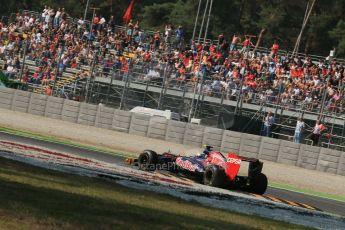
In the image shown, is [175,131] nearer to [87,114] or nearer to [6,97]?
[87,114]

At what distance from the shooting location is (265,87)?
29203 mm

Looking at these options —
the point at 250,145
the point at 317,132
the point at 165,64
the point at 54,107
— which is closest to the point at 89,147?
the point at 54,107

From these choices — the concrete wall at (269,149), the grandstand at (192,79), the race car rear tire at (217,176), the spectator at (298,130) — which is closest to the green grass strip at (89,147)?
the concrete wall at (269,149)

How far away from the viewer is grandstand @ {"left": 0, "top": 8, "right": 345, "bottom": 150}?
2747cm

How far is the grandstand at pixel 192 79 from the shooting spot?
2747 centimetres

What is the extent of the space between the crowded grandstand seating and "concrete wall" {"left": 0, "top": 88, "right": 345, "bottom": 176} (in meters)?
1.50

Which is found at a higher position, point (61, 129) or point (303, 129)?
point (303, 129)

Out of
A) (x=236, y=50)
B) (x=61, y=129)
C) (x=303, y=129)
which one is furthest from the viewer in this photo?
(x=236, y=50)

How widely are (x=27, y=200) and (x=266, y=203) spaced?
6.63 m

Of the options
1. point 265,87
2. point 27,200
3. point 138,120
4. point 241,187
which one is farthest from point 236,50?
point 27,200

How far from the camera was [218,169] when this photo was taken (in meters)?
16.5

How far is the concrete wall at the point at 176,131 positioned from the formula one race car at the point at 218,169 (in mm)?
7943

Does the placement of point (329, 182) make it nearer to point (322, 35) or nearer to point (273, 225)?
point (273, 225)

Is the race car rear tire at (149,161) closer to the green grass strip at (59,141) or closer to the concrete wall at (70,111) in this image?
the green grass strip at (59,141)
